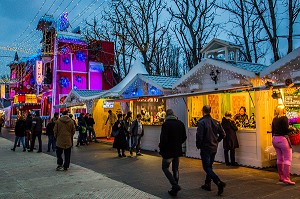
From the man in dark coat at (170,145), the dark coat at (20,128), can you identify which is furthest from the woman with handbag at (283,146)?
the dark coat at (20,128)

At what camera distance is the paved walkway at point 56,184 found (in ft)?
20.7

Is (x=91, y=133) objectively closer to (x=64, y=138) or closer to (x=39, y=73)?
(x=64, y=138)

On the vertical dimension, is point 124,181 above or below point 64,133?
below

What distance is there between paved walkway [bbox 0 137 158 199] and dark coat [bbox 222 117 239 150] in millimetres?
3873

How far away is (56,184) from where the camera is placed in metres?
7.30

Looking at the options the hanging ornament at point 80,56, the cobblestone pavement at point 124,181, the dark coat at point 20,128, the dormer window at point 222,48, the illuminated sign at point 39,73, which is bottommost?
the cobblestone pavement at point 124,181

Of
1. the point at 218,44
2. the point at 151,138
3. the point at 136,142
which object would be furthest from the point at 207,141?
the point at 151,138

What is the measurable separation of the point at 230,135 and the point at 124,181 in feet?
12.3

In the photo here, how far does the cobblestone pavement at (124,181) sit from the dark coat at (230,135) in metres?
0.68

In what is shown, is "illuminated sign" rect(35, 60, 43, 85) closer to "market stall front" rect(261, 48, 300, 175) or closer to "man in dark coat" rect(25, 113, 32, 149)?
"man in dark coat" rect(25, 113, 32, 149)

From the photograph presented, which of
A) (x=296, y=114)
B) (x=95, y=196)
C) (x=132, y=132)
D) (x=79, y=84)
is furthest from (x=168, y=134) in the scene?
(x=79, y=84)

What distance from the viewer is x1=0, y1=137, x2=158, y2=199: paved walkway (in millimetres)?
6320

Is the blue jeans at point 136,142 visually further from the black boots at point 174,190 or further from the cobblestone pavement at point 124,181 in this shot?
the black boots at point 174,190

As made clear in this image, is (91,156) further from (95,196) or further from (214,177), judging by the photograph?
(214,177)
